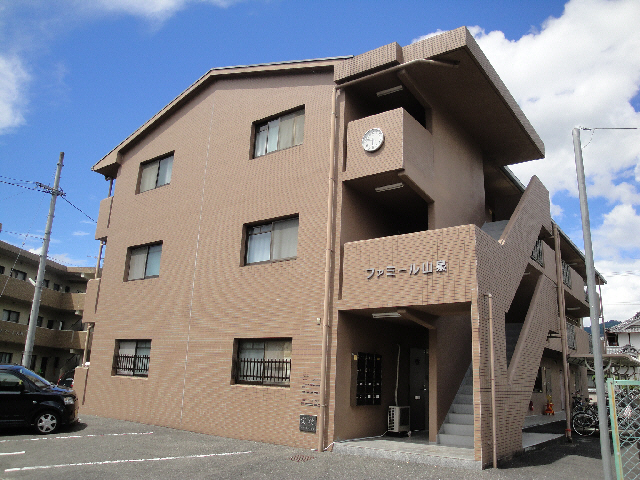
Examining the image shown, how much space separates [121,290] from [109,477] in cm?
999

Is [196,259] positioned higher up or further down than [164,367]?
higher up

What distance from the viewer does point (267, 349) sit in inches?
512

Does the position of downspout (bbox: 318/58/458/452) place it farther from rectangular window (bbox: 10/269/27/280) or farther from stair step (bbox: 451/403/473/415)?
rectangular window (bbox: 10/269/27/280)

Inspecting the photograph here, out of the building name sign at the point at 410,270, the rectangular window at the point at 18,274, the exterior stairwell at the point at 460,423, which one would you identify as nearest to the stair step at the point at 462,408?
the exterior stairwell at the point at 460,423

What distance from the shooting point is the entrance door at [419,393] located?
14008mm

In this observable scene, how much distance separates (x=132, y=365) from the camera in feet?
54.4

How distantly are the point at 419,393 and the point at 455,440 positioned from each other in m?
3.06

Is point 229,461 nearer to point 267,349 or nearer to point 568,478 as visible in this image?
point 267,349

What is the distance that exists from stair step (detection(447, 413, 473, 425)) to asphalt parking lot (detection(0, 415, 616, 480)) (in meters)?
1.27

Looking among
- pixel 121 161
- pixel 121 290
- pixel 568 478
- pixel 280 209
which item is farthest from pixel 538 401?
pixel 121 161

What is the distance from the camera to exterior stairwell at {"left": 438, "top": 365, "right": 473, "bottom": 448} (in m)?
11.0

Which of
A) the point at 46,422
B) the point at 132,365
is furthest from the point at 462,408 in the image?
the point at 132,365

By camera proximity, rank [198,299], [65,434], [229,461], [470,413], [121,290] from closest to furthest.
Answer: [229,461]
[470,413]
[65,434]
[198,299]
[121,290]

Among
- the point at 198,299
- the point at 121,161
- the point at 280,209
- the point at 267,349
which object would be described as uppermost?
the point at 121,161
